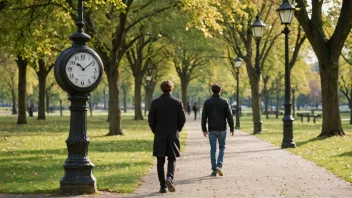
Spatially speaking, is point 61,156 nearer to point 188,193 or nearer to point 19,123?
point 188,193

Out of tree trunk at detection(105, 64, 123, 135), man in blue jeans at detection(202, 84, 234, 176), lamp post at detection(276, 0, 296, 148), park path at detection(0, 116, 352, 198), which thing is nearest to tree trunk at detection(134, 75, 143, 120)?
tree trunk at detection(105, 64, 123, 135)

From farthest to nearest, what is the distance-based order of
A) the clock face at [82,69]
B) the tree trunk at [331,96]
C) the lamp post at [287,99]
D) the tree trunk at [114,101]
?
1. the tree trunk at [114,101]
2. the tree trunk at [331,96]
3. the lamp post at [287,99]
4. the clock face at [82,69]

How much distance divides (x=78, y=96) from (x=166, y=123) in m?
1.51

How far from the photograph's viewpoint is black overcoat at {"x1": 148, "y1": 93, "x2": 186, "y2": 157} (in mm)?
8945

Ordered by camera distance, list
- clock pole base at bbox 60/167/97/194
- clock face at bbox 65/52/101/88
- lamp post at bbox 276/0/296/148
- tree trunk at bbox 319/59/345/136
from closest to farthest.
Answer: clock pole base at bbox 60/167/97/194 → clock face at bbox 65/52/101/88 → lamp post at bbox 276/0/296/148 → tree trunk at bbox 319/59/345/136

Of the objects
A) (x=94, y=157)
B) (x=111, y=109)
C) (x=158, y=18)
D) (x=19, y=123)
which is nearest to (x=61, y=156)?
(x=94, y=157)

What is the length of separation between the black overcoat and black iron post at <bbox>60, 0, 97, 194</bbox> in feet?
3.65

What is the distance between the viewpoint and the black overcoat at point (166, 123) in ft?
29.3

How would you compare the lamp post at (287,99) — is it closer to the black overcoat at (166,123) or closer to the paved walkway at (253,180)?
the paved walkway at (253,180)

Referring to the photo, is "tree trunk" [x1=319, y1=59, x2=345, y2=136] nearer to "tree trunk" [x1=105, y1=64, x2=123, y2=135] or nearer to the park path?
the park path

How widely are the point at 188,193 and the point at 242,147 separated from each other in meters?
9.97

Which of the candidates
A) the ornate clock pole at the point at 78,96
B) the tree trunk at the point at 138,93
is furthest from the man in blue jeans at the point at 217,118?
the tree trunk at the point at 138,93

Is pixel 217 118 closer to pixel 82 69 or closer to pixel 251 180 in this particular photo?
pixel 251 180

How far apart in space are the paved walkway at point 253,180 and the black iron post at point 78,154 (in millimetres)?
860
